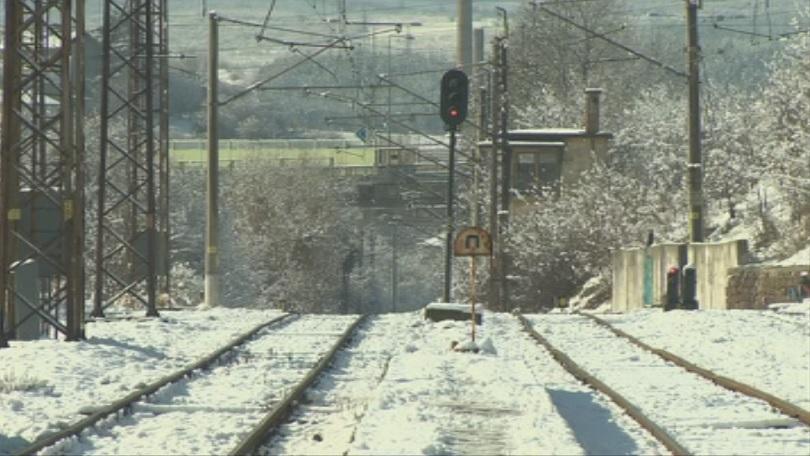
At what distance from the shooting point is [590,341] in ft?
99.4

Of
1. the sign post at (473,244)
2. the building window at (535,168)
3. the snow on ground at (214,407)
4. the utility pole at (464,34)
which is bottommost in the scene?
the snow on ground at (214,407)

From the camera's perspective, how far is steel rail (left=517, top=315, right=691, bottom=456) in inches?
590

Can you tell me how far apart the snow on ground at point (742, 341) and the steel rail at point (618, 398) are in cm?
175

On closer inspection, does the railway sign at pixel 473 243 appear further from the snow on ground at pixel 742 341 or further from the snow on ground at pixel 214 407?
the snow on ground at pixel 742 341

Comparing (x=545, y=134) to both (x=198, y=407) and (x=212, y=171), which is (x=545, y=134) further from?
(x=198, y=407)

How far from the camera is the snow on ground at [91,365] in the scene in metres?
17.7

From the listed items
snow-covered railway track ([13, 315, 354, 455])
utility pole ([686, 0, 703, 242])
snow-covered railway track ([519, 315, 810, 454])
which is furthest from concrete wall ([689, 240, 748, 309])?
snow-covered railway track ([13, 315, 354, 455])

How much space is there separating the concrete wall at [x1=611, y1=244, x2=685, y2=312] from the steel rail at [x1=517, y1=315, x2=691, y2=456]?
17.7 metres

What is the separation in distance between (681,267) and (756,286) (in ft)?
11.5

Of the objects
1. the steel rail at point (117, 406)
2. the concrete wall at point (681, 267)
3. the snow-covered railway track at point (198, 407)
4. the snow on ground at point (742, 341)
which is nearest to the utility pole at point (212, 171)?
the concrete wall at point (681, 267)

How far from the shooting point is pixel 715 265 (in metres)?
44.3

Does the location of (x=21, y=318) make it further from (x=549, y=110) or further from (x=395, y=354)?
(x=549, y=110)

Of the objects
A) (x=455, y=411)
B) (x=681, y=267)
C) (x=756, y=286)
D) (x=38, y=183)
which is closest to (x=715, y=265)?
(x=681, y=267)

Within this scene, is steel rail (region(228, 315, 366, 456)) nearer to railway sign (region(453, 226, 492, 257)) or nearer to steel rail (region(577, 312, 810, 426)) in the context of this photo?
railway sign (region(453, 226, 492, 257))
